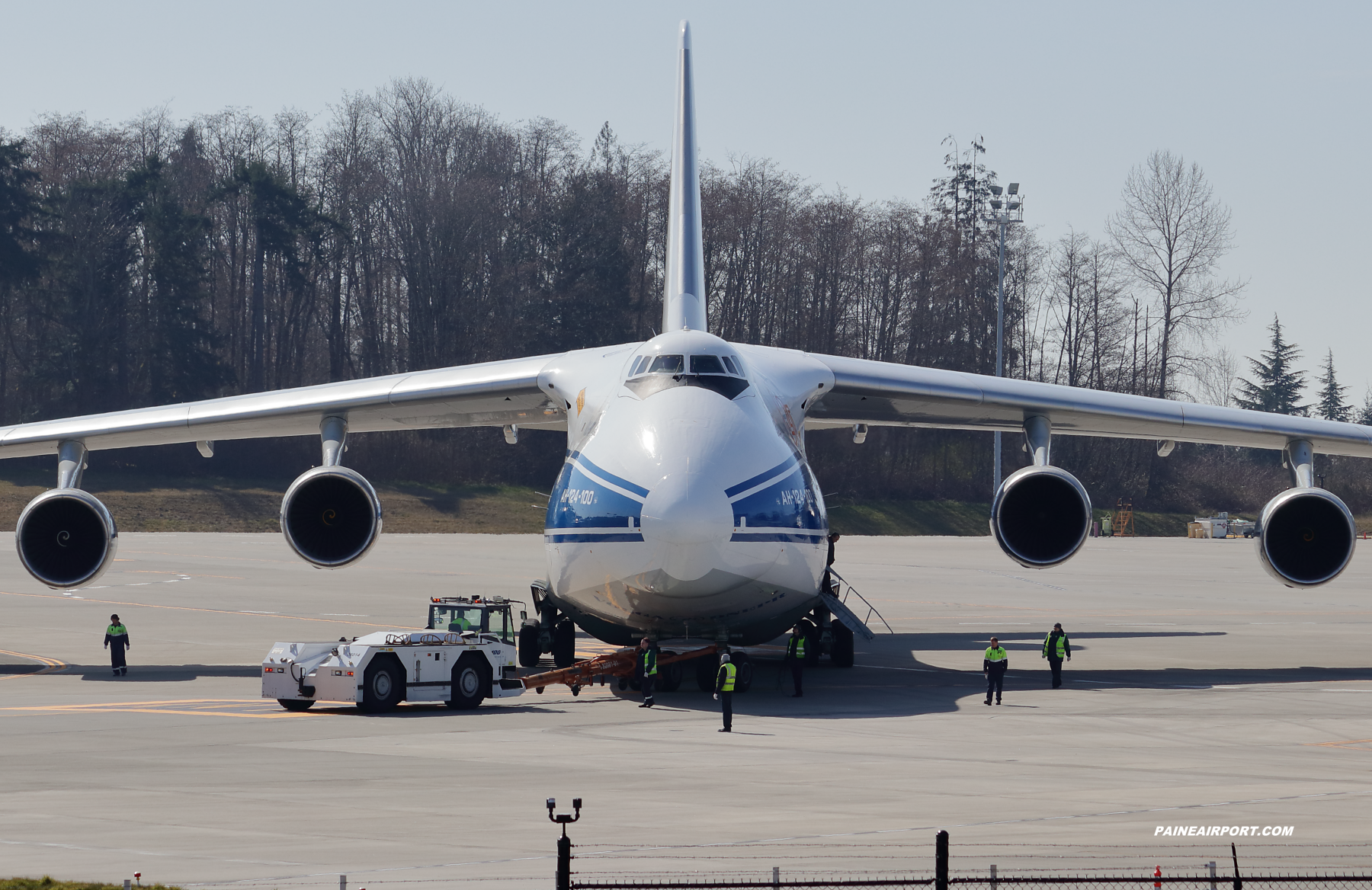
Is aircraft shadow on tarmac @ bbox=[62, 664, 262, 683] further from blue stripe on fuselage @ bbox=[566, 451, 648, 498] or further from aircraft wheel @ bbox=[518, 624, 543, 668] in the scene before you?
blue stripe on fuselage @ bbox=[566, 451, 648, 498]

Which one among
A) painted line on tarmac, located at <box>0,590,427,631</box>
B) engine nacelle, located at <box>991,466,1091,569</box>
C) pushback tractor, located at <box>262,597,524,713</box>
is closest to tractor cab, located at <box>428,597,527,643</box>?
pushback tractor, located at <box>262,597,524,713</box>

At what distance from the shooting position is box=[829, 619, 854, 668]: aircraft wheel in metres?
24.5

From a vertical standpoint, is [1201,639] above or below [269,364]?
below

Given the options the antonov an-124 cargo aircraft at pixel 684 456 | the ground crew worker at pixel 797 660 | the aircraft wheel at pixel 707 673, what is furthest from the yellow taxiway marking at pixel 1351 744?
the aircraft wheel at pixel 707 673

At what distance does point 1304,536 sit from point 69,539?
17385 millimetres

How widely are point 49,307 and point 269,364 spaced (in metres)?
12.5

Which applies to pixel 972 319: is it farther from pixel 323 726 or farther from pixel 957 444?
pixel 323 726

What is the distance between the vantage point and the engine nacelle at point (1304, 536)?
861 inches

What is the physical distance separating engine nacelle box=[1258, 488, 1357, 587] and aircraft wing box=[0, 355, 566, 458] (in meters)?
10.2

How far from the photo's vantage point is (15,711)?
18.5 metres

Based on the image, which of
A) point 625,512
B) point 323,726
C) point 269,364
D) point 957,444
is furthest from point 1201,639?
point 269,364

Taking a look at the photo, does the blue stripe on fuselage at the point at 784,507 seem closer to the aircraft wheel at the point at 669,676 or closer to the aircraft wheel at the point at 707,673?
the aircraft wheel at the point at 707,673

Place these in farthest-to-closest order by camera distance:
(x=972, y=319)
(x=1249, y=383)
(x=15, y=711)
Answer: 1. (x=1249, y=383)
2. (x=972, y=319)
3. (x=15, y=711)

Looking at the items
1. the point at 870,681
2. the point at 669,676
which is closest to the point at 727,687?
the point at 669,676
